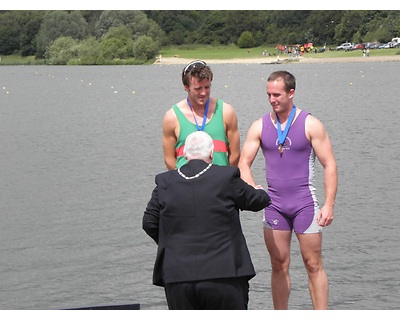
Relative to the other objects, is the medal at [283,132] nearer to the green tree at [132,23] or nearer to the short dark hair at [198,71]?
the short dark hair at [198,71]

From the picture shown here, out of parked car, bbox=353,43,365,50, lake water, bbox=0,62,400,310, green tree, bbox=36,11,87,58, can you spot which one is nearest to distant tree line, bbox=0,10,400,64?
green tree, bbox=36,11,87,58

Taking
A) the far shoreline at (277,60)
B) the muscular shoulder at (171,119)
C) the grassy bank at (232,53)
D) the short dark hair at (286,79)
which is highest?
the grassy bank at (232,53)

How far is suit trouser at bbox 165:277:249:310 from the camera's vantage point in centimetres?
546

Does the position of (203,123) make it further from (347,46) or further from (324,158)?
(347,46)

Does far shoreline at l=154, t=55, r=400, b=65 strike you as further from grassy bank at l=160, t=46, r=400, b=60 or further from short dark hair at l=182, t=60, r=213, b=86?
short dark hair at l=182, t=60, r=213, b=86

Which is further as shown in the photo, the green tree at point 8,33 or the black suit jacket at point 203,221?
the green tree at point 8,33

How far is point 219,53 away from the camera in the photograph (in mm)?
98125

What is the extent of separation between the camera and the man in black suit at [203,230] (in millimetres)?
5430

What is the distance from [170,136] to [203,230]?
52.8 inches

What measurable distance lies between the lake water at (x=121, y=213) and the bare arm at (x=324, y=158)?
9.96ft

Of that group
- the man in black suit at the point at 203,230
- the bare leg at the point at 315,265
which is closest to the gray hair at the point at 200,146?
the man in black suit at the point at 203,230

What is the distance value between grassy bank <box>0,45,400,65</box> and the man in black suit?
8401 cm

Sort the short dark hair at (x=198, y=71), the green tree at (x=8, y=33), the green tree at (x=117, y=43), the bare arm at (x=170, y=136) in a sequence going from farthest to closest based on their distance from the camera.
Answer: the green tree at (x=117, y=43), the green tree at (x=8, y=33), the bare arm at (x=170, y=136), the short dark hair at (x=198, y=71)
